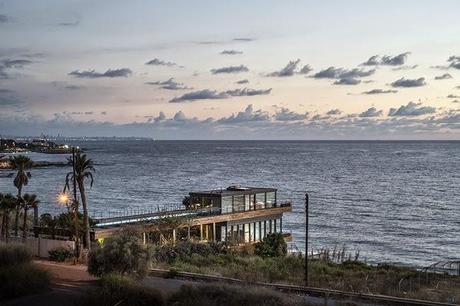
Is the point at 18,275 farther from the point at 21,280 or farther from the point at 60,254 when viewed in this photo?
the point at 60,254

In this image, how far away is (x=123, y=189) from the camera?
353ft

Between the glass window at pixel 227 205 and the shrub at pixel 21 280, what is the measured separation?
24.4 meters

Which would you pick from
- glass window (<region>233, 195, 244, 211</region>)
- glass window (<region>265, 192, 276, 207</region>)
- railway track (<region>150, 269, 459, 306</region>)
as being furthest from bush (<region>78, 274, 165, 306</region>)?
glass window (<region>265, 192, 276, 207</region>)

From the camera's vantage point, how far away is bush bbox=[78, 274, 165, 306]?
1953 centimetres

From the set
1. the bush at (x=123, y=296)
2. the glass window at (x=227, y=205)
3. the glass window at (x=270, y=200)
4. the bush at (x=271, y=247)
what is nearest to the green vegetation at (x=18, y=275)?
the bush at (x=123, y=296)

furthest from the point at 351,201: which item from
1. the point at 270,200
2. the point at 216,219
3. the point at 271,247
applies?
the point at 271,247

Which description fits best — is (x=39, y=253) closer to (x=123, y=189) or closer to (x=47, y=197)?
(x=47, y=197)

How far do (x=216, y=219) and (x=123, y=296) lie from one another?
2562 cm

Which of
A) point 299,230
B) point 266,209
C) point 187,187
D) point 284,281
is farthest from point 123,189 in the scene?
point 284,281

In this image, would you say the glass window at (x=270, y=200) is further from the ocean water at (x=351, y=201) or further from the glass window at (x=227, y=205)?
the ocean water at (x=351, y=201)

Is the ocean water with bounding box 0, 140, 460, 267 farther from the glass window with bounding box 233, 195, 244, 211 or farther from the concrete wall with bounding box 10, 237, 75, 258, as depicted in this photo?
the concrete wall with bounding box 10, 237, 75, 258

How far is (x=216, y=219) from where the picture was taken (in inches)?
→ 1781

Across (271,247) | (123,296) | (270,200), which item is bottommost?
(271,247)

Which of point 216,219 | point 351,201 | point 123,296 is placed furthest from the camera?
point 351,201
